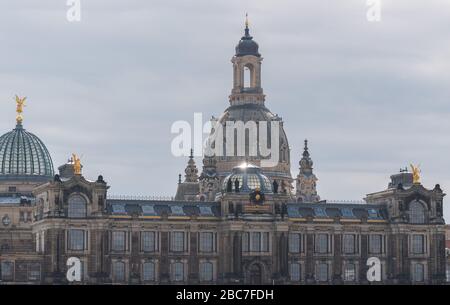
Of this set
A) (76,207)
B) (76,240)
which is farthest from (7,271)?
(76,207)

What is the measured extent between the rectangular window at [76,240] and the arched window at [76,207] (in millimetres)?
2242

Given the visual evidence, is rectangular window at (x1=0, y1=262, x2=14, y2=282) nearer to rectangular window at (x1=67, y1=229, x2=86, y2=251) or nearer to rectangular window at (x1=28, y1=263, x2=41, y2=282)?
rectangular window at (x1=28, y1=263, x2=41, y2=282)

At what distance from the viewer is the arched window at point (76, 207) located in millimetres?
198625

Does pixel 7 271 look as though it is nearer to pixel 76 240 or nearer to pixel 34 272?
pixel 34 272

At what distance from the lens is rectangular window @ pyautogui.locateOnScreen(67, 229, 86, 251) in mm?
197625

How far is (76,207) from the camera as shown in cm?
19888

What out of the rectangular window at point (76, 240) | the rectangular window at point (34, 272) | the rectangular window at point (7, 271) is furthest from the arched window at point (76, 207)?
the rectangular window at point (7, 271)

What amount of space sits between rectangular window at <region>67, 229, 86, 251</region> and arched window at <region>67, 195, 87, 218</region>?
2242mm

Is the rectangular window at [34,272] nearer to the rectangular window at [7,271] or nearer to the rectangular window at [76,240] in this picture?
the rectangular window at [7,271]
